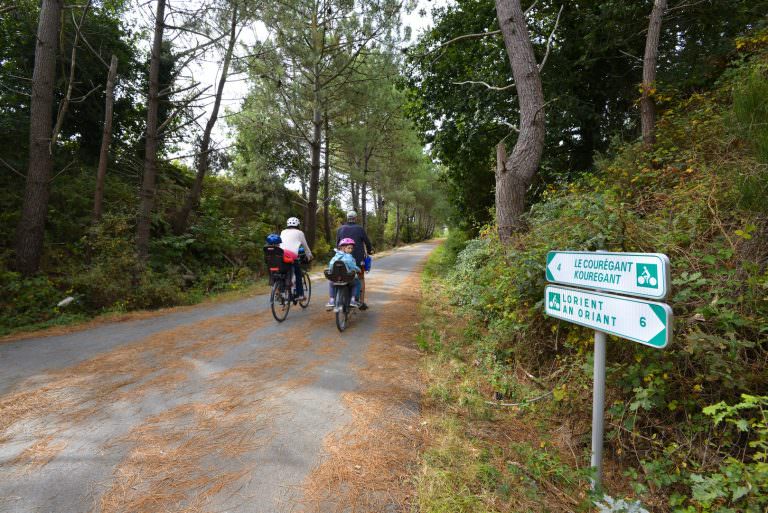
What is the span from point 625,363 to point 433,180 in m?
34.7

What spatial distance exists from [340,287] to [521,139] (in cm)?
390

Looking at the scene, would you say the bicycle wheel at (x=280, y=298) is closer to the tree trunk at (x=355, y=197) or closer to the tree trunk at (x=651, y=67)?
the tree trunk at (x=651, y=67)

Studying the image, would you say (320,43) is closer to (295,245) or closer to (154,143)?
(154,143)

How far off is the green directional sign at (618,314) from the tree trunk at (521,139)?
323 cm

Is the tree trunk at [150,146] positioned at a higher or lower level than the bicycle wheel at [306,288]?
higher

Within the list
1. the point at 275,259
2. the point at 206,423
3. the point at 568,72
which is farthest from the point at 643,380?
the point at 568,72

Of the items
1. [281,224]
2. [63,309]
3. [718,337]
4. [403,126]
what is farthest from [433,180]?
[718,337]

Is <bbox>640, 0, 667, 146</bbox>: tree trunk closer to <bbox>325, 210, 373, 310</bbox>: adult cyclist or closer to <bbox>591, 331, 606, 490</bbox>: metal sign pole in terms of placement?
<bbox>325, 210, 373, 310</bbox>: adult cyclist

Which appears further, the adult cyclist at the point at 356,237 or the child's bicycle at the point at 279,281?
the adult cyclist at the point at 356,237

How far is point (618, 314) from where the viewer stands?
189 centimetres

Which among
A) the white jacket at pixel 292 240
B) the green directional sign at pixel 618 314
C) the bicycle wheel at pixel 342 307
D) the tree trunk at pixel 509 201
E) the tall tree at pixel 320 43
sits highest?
the tall tree at pixel 320 43

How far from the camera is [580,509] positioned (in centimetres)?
196

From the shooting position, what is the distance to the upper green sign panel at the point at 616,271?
169 cm

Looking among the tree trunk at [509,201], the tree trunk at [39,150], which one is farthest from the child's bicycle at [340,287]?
the tree trunk at [39,150]
